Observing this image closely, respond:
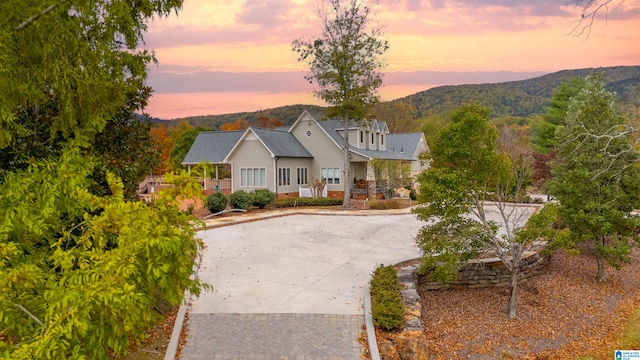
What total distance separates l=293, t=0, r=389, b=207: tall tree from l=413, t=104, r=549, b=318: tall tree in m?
14.1

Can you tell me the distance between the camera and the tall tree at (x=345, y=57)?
2172 centimetres

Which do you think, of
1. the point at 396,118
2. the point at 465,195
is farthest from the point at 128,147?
the point at 396,118

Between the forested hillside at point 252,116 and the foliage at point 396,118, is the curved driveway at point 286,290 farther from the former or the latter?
the forested hillside at point 252,116

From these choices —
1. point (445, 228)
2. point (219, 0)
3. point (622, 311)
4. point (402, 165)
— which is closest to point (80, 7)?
point (445, 228)

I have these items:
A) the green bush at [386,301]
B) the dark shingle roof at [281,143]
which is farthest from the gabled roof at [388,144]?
the green bush at [386,301]

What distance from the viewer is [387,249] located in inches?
454

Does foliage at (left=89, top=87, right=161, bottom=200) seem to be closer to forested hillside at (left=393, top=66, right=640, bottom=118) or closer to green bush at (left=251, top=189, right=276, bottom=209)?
green bush at (left=251, top=189, right=276, bottom=209)

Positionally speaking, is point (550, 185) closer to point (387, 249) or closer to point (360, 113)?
point (387, 249)

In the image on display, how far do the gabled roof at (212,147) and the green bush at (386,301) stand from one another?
24742 mm

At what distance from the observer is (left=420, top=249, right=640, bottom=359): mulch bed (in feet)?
22.4

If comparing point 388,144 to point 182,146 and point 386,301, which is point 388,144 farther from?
point 386,301

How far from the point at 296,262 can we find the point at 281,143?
65.2 ft

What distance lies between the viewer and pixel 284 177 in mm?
28125

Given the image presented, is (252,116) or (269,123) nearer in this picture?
(269,123)
